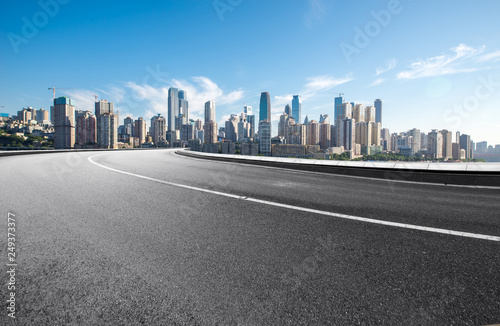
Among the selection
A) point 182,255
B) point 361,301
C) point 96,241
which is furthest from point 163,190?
point 361,301

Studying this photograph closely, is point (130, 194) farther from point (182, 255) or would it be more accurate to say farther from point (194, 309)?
point (194, 309)

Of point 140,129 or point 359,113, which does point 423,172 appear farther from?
point 140,129

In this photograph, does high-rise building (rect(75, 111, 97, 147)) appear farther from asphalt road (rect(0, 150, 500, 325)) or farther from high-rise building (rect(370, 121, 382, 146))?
asphalt road (rect(0, 150, 500, 325))

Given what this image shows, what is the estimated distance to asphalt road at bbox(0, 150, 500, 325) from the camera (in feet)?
5.24

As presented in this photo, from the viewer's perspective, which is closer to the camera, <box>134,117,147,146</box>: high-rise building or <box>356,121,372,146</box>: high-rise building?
<box>356,121,372,146</box>: high-rise building

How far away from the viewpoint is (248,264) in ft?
7.23

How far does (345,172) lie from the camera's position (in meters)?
9.12

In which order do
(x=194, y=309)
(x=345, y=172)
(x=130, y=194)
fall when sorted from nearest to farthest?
(x=194, y=309) → (x=130, y=194) → (x=345, y=172)

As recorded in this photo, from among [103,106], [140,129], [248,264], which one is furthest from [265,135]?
[103,106]

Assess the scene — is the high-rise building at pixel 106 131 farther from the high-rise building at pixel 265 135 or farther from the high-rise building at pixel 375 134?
the high-rise building at pixel 375 134

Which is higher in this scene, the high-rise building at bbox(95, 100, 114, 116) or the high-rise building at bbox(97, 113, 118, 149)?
the high-rise building at bbox(95, 100, 114, 116)

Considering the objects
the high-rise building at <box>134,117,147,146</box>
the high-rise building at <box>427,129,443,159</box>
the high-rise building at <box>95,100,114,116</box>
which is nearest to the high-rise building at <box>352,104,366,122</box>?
the high-rise building at <box>427,129,443,159</box>

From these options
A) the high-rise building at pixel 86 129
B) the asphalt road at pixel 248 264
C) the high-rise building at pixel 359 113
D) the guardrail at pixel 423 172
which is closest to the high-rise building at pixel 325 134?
the high-rise building at pixel 359 113

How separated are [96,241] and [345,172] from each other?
8666 mm
